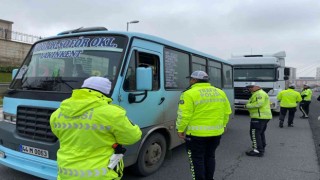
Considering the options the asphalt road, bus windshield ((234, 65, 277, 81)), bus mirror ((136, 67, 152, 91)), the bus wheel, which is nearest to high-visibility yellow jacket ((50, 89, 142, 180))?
bus mirror ((136, 67, 152, 91))

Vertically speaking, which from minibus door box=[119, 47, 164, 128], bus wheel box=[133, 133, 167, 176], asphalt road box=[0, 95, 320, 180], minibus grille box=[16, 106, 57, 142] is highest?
minibus door box=[119, 47, 164, 128]

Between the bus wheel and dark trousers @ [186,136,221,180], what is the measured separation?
3.01ft

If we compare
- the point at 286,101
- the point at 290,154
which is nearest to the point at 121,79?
the point at 290,154

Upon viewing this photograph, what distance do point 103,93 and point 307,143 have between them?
24.4 ft

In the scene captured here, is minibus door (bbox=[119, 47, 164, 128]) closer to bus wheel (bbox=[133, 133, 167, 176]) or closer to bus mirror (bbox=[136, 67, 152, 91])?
bus mirror (bbox=[136, 67, 152, 91])

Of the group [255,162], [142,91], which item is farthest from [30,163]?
[255,162]

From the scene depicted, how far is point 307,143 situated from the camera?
809 cm

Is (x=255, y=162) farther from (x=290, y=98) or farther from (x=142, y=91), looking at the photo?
(x=290, y=98)

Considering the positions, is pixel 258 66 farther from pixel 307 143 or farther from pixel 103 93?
pixel 103 93

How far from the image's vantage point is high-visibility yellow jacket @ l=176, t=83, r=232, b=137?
4037 mm

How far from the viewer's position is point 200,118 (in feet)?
13.4

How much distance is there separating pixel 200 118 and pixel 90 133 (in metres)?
2.06

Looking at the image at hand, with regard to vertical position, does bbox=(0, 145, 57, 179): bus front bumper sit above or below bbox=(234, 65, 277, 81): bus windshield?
below

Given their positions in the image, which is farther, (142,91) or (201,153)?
(142,91)
